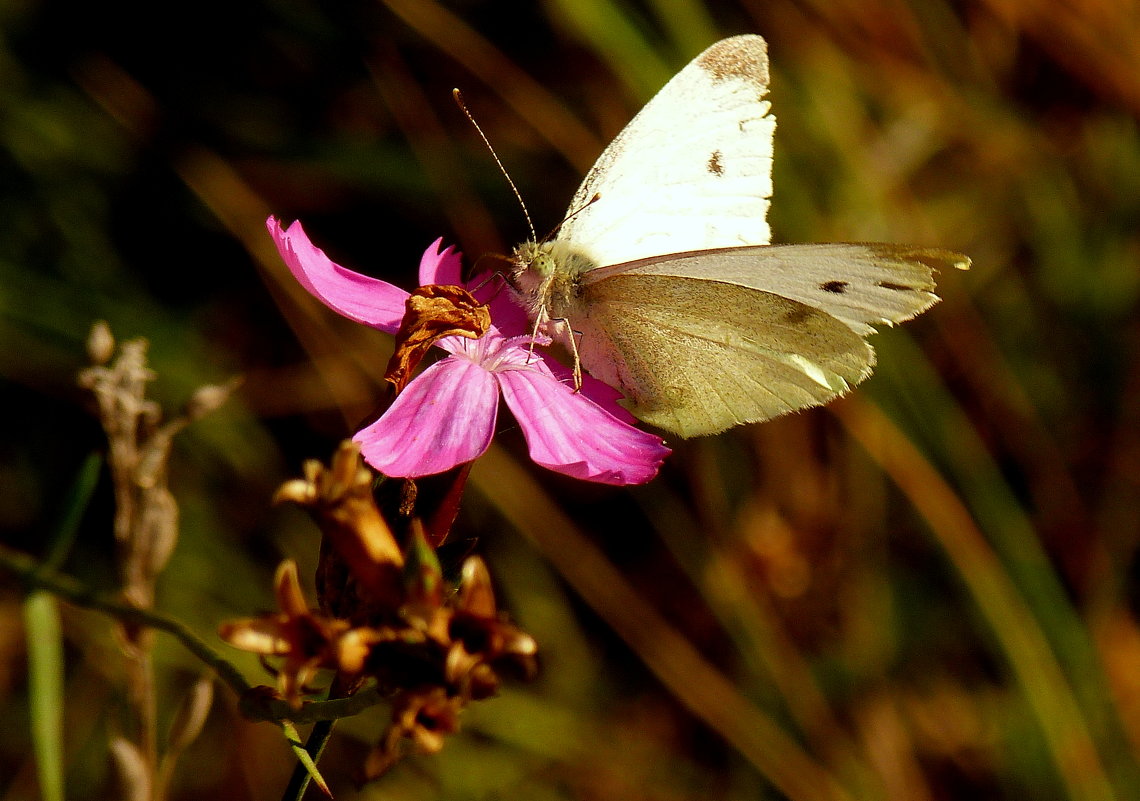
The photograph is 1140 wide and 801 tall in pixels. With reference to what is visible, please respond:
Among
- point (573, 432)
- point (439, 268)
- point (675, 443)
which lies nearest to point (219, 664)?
point (573, 432)

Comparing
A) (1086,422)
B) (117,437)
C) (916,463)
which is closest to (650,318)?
(117,437)

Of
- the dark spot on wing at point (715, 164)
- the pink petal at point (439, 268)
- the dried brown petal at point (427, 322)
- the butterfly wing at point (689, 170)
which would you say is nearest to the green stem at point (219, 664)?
the dried brown petal at point (427, 322)

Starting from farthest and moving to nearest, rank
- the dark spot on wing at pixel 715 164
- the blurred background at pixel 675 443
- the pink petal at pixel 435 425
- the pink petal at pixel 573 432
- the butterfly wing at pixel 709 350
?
the blurred background at pixel 675 443, the dark spot on wing at pixel 715 164, the butterfly wing at pixel 709 350, the pink petal at pixel 573 432, the pink petal at pixel 435 425

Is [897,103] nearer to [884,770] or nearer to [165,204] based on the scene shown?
[884,770]

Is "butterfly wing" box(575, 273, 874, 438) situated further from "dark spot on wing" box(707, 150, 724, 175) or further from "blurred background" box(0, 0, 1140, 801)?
"blurred background" box(0, 0, 1140, 801)

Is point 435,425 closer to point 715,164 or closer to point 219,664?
point 219,664

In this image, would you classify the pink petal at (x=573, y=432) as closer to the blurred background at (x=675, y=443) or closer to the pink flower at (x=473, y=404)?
the pink flower at (x=473, y=404)

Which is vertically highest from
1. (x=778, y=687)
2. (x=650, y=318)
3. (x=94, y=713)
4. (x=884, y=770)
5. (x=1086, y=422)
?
(x=650, y=318)
